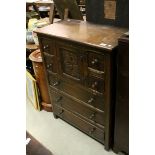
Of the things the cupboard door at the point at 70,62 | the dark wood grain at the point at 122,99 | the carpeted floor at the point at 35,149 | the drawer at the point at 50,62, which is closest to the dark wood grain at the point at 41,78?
the drawer at the point at 50,62

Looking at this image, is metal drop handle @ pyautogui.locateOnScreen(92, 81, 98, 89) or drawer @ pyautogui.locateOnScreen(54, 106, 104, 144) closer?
metal drop handle @ pyautogui.locateOnScreen(92, 81, 98, 89)

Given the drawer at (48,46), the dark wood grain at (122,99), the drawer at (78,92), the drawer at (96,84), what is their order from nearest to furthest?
the dark wood grain at (122,99) → the drawer at (96,84) → the drawer at (78,92) → the drawer at (48,46)

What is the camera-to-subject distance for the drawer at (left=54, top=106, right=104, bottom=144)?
1.73 metres

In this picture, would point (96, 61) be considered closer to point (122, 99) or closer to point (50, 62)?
point (122, 99)

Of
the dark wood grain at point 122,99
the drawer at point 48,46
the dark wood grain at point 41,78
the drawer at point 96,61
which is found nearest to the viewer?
the dark wood grain at point 122,99

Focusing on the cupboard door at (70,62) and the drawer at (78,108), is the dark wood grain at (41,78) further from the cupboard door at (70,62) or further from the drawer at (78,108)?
the cupboard door at (70,62)

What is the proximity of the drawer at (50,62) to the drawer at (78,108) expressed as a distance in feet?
0.87

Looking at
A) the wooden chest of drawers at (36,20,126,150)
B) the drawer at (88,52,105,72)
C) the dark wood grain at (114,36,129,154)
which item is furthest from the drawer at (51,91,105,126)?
the drawer at (88,52,105,72)

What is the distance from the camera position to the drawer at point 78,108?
163 cm

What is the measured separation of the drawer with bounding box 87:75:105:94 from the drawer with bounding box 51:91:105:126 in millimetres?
227

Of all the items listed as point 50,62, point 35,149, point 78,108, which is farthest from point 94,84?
point 35,149

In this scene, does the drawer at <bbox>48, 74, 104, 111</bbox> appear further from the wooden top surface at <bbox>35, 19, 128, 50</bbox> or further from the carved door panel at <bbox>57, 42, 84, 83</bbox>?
the wooden top surface at <bbox>35, 19, 128, 50</bbox>
